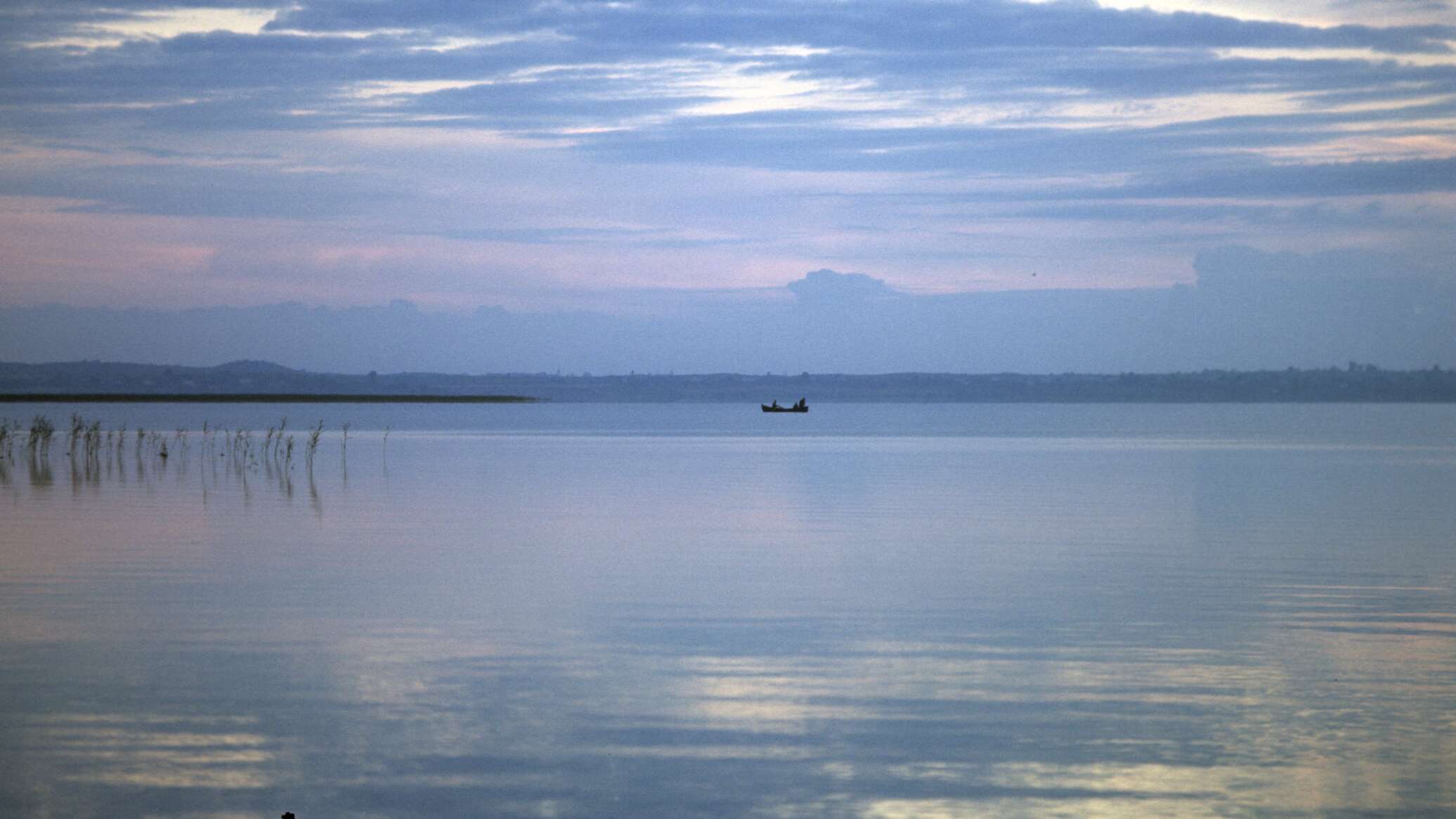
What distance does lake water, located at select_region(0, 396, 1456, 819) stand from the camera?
390 inches

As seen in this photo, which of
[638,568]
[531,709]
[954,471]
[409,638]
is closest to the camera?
[531,709]

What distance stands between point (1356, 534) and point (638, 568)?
43.6 ft

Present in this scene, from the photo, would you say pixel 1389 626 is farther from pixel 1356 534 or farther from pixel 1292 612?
pixel 1356 534

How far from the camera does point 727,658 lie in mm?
14344

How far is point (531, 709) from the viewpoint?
12.1m

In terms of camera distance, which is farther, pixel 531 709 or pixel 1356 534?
pixel 1356 534

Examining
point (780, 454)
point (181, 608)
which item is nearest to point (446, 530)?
point (181, 608)

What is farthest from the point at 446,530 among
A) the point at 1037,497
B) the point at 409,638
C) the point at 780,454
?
the point at 780,454

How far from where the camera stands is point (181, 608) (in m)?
17.4

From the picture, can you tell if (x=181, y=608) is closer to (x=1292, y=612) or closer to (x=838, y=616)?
(x=838, y=616)

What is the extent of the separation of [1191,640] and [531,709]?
23.2 feet

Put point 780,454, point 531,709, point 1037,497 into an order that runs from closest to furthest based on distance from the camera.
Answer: point 531,709
point 1037,497
point 780,454

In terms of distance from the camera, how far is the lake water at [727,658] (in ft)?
32.5

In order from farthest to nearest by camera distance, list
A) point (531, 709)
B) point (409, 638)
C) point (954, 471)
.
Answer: point (954, 471) < point (409, 638) < point (531, 709)
